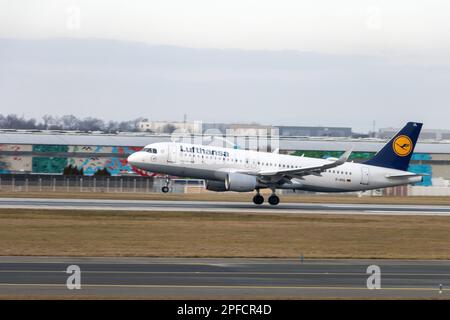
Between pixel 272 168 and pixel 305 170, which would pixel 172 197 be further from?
pixel 305 170

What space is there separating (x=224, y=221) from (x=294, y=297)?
75.8 ft

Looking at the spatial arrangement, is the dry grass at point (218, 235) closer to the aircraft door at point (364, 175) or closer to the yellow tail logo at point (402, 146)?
the aircraft door at point (364, 175)

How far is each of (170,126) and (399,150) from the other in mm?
96466

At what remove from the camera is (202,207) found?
174 ft

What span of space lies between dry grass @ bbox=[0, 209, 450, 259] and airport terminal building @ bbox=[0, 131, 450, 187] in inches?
2026

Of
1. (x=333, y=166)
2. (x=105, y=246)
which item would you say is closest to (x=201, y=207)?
(x=333, y=166)

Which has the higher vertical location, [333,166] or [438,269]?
[333,166]

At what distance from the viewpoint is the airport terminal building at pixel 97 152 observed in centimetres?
9919

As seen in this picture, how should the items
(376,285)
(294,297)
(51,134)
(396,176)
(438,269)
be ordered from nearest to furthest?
1. (294,297)
2. (376,285)
3. (438,269)
4. (396,176)
5. (51,134)

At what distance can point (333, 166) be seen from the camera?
55156mm

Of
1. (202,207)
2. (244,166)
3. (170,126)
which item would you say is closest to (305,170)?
(244,166)

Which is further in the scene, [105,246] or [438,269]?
[105,246]

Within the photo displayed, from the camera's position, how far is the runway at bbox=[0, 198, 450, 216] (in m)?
50.8

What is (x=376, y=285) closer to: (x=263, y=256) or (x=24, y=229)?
(x=263, y=256)
